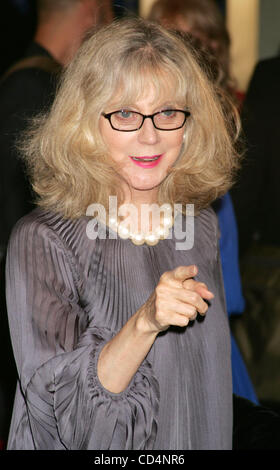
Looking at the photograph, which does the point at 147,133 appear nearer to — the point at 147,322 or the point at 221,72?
the point at 147,322

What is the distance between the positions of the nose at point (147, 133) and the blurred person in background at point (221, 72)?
0.94 feet

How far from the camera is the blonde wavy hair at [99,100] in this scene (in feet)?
5.93

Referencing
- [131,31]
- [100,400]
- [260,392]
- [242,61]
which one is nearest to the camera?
[100,400]

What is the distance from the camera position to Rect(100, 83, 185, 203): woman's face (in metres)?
1.81

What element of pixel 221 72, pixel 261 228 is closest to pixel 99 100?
Answer: pixel 221 72

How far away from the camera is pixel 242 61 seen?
18.7ft

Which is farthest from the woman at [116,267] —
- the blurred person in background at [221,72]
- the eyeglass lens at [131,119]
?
the blurred person in background at [221,72]

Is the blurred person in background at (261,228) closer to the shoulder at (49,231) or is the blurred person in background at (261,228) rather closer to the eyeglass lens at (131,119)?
the eyeglass lens at (131,119)

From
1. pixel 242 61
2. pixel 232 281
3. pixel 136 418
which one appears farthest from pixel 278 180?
pixel 242 61

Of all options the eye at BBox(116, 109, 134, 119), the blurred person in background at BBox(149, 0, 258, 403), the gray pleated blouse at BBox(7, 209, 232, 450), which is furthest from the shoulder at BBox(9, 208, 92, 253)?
the blurred person in background at BBox(149, 0, 258, 403)

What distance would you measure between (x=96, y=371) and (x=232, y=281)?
1.01 meters

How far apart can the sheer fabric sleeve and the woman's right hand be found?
0.20m

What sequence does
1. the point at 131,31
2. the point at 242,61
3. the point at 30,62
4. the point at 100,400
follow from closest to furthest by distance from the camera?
the point at 100,400, the point at 131,31, the point at 30,62, the point at 242,61
